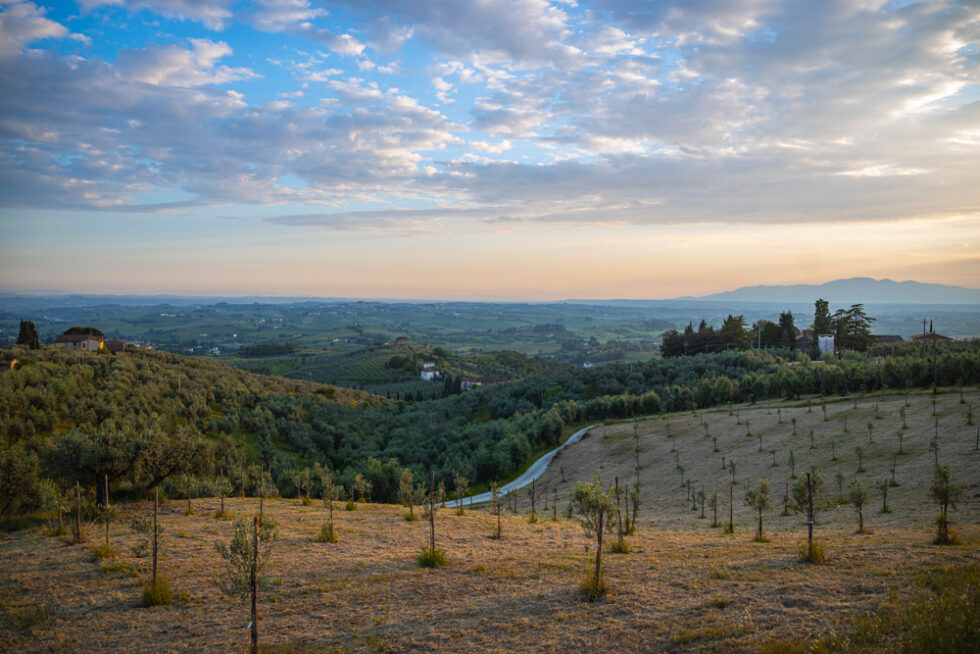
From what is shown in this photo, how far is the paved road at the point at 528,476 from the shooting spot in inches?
1700

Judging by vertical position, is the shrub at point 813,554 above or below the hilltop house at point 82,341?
below

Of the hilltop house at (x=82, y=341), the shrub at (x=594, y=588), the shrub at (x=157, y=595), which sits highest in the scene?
the hilltop house at (x=82, y=341)

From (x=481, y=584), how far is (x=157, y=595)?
8.22 metres

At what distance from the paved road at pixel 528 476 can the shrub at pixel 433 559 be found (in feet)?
85.5

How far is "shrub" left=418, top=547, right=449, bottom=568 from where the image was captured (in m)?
15.2

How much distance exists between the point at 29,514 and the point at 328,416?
4384 cm

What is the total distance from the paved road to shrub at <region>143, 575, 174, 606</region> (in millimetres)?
29898

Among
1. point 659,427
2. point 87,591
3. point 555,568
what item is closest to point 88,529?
point 87,591

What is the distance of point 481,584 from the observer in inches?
522

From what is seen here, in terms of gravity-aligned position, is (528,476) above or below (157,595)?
below

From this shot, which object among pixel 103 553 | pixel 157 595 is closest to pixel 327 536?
pixel 157 595

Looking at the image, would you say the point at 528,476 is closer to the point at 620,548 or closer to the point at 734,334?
the point at 620,548

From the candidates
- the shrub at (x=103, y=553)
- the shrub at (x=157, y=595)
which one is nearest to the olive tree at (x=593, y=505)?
the shrub at (x=157, y=595)

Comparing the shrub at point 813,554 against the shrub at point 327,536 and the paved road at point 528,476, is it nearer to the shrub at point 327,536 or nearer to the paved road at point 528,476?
the shrub at point 327,536
